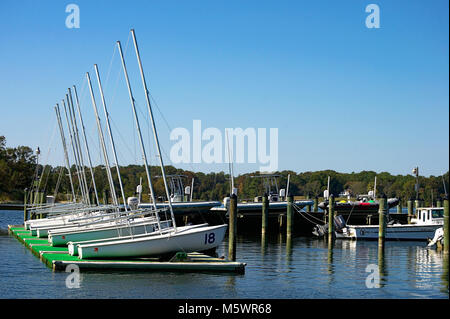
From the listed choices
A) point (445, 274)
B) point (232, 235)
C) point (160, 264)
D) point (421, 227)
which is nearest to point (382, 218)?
point (421, 227)

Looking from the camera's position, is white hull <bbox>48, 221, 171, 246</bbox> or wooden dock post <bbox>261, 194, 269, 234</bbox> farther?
wooden dock post <bbox>261, 194, 269, 234</bbox>

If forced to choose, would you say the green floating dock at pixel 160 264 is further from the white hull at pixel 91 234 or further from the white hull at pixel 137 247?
the white hull at pixel 91 234

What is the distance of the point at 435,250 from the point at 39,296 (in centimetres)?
2783

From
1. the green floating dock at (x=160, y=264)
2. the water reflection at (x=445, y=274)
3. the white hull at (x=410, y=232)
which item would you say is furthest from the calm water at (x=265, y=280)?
the white hull at (x=410, y=232)

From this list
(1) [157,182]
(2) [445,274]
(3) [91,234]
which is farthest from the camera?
(1) [157,182]

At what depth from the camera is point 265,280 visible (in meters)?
26.7

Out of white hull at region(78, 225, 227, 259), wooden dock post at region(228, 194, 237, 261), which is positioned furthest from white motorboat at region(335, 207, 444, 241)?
white hull at region(78, 225, 227, 259)

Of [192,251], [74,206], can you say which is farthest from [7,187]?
[192,251]

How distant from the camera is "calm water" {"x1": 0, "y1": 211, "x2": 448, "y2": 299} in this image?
76.5ft

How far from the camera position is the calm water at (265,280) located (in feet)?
76.5

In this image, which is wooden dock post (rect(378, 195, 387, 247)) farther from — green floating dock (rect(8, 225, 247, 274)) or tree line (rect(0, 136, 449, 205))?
tree line (rect(0, 136, 449, 205))

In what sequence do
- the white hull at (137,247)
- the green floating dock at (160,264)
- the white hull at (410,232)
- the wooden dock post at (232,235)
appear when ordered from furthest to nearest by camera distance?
the white hull at (410,232), the wooden dock post at (232,235), the white hull at (137,247), the green floating dock at (160,264)

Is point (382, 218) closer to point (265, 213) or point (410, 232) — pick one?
point (410, 232)
